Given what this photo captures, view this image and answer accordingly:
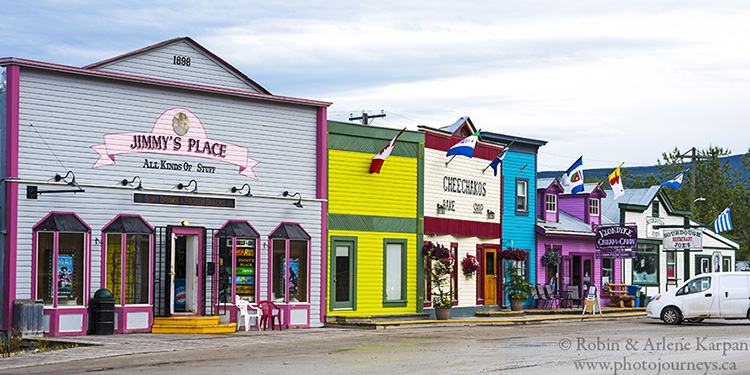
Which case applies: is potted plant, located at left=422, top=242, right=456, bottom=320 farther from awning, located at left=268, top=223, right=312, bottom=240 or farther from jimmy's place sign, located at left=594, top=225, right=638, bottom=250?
jimmy's place sign, located at left=594, top=225, right=638, bottom=250

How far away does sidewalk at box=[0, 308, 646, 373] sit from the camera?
59.4ft

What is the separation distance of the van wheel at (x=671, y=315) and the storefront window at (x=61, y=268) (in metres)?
18.1

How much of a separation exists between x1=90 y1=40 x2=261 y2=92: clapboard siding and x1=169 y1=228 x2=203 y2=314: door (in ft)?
13.6

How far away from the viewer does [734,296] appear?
3008 cm

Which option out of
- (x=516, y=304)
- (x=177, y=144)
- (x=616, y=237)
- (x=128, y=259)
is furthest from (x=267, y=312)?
(x=616, y=237)

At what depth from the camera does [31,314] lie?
21.9m

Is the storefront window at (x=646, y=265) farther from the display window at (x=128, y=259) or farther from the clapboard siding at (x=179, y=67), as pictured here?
the display window at (x=128, y=259)

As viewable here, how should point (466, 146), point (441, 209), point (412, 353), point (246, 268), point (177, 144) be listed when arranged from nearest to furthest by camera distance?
point (412, 353)
point (177, 144)
point (246, 268)
point (466, 146)
point (441, 209)

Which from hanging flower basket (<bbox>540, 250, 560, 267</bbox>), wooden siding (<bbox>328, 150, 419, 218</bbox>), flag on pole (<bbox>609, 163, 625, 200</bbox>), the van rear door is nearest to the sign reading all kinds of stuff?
wooden siding (<bbox>328, 150, 419, 218</bbox>)

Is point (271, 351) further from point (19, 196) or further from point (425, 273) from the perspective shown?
point (425, 273)

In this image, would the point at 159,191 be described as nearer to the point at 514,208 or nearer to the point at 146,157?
the point at 146,157

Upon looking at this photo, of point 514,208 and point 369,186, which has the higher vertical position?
point 369,186

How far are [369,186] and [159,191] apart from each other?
773 centimetres

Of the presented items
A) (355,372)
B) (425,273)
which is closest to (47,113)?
(355,372)
